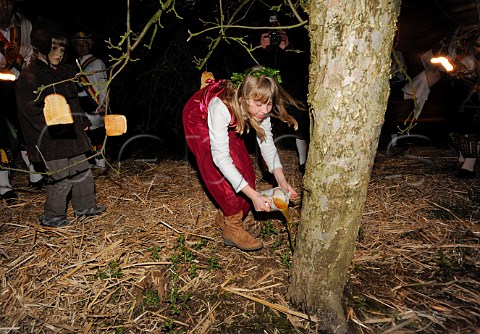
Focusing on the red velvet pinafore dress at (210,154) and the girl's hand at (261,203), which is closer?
the girl's hand at (261,203)

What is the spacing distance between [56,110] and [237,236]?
5.73ft

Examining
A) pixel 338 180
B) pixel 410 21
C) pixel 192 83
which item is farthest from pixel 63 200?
pixel 410 21

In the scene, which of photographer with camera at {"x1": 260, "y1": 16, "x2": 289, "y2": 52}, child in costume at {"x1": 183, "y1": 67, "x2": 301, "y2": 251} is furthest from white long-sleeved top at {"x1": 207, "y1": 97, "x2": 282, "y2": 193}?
photographer with camera at {"x1": 260, "y1": 16, "x2": 289, "y2": 52}

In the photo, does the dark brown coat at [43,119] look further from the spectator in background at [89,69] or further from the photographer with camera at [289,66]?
the photographer with camera at [289,66]

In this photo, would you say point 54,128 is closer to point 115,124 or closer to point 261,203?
point 115,124

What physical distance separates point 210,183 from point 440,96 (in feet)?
22.5

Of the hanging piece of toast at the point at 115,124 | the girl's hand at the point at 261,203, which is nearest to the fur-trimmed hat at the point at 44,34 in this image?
the hanging piece of toast at the point at 115,124

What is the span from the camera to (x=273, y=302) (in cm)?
221

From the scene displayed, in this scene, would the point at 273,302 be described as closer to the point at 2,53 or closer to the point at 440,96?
the point at 2,53

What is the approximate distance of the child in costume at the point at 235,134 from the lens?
243 centimetres

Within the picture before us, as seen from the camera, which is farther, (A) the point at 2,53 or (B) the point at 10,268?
(A) the point at 2,53

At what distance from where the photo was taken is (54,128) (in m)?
3.12

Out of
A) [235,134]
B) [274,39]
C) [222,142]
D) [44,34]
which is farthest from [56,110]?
[274,39]

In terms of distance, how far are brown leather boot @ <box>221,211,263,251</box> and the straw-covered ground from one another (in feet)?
0.28
